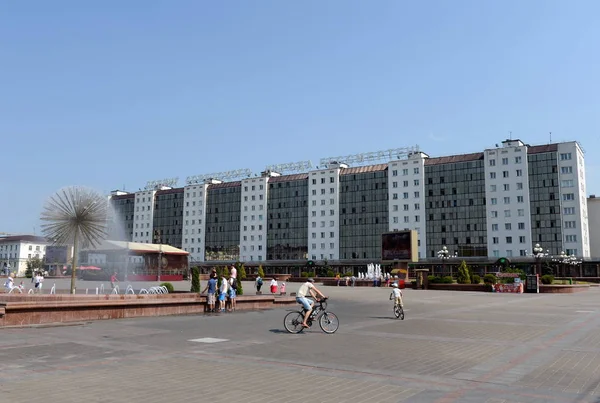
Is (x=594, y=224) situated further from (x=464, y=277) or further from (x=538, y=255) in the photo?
(x=464, y=277)

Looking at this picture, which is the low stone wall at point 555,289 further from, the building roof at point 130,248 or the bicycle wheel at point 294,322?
the building roof at point 130,248

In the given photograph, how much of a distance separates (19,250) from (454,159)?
415 feet

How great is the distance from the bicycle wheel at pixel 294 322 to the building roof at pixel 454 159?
95.3m

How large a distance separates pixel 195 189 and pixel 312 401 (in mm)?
131662

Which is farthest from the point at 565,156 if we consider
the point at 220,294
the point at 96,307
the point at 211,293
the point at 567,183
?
the point at 96,307

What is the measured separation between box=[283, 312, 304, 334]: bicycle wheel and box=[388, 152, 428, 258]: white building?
3667 inches

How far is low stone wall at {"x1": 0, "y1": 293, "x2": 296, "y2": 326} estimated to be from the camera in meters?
16.1

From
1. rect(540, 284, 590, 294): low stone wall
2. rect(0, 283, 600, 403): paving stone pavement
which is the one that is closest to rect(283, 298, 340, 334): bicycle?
rect(0, 283, 600, 403): paving stone pavement

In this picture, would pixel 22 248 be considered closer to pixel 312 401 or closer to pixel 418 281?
pixel 418 281

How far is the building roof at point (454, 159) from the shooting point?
10375cm

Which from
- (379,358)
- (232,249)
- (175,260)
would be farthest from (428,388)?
(232,249)

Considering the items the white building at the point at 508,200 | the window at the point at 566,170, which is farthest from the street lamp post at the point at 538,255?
the window at the point at 566,170

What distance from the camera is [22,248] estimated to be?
504ft

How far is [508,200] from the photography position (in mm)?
98875
